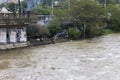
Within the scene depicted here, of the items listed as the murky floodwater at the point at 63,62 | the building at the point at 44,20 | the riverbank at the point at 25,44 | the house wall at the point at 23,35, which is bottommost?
the murky floodwater at the point at 63,62

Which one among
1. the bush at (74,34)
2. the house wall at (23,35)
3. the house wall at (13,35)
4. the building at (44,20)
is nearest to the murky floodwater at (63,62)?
the house wall at (23,35)

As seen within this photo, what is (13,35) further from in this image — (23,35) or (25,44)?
(25,44)

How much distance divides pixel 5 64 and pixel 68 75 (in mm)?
7285

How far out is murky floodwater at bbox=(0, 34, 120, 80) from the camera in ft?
88.5

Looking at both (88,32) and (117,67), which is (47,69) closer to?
(117,67)

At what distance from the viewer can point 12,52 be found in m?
38.8

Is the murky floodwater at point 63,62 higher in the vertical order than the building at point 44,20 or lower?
lower

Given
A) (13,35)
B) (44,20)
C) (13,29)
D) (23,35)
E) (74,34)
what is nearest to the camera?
(13,35)

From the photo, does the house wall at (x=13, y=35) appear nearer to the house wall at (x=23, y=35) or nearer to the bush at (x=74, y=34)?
the house wall at (x=23, y=35)

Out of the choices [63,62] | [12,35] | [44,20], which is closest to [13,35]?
[12,35]

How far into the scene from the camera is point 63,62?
32.7 meters

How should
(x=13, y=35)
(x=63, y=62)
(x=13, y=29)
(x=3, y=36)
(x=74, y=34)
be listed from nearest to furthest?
(x=63, y=62), (x=3, y=36), (x=13, y=35), (x=13, y=29), (x=74, y=34)

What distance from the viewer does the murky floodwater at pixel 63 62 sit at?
26984mm

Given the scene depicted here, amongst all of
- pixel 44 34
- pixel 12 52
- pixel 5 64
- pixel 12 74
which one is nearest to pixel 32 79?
pixel 12 74
